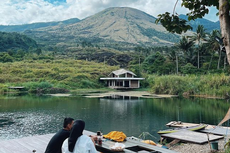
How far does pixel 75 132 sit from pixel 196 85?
26040 millimetres

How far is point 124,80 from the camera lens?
40281 millimetres

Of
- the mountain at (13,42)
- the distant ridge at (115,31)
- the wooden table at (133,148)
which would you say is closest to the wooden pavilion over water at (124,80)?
the wooden table at (133,148)

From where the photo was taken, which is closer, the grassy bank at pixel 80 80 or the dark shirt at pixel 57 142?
the dark shirt at pixel 57 142

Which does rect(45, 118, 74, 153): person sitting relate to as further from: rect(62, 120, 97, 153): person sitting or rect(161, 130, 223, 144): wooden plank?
rect(161, 130, 223, 144): wooden plank

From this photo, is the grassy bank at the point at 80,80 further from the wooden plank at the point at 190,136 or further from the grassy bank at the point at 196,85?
the wooden plank at the point at 190,136

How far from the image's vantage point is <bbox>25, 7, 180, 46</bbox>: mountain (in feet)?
414

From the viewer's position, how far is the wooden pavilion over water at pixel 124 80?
39.6m

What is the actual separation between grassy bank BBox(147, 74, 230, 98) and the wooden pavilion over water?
876 cm

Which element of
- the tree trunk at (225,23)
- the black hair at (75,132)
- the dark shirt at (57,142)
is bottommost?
the dark shirt at (57,142)

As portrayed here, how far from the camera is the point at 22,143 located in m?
Answer: 6.56

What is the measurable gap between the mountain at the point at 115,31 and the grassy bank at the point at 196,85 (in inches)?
3426

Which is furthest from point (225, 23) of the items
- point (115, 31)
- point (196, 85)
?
point (115, 31)

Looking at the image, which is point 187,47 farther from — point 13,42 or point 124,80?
point 13,42

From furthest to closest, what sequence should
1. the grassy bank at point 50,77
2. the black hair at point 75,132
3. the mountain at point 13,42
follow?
the mountain at point 13,42 < the grassy bank at point 50,77 < the black hair at point 75,132
